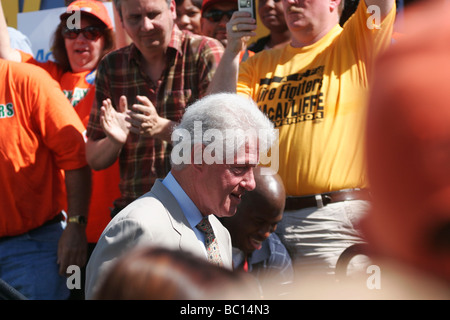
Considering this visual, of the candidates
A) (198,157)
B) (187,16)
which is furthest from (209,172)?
(187,16)

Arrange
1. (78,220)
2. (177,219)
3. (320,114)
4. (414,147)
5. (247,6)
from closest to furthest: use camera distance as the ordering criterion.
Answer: (414,147)
(177,219)
(320,114)
(247,6)
(78,220)

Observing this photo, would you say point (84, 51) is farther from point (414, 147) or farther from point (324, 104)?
point (414, 147)

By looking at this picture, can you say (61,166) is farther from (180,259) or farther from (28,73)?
(180,259)

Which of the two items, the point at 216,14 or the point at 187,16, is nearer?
the point at 216,14

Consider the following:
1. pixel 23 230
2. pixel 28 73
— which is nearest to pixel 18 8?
pixel 28 73

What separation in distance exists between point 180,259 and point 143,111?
95.0 inches

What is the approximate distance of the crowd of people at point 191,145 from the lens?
2445mm

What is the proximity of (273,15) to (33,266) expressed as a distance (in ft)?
7.26

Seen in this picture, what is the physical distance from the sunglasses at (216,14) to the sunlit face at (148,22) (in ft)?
2.76

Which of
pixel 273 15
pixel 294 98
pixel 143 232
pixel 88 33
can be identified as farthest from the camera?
pixel 88 33

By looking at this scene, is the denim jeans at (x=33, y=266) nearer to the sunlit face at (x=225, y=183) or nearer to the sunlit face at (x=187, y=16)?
the sunlit face at (x=225, y=183)

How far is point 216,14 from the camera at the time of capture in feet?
14.5

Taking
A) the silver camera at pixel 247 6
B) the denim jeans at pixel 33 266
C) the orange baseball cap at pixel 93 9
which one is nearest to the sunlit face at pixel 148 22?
the silver camera at pixel 247 6

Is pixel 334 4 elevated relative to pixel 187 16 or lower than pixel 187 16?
elevated
